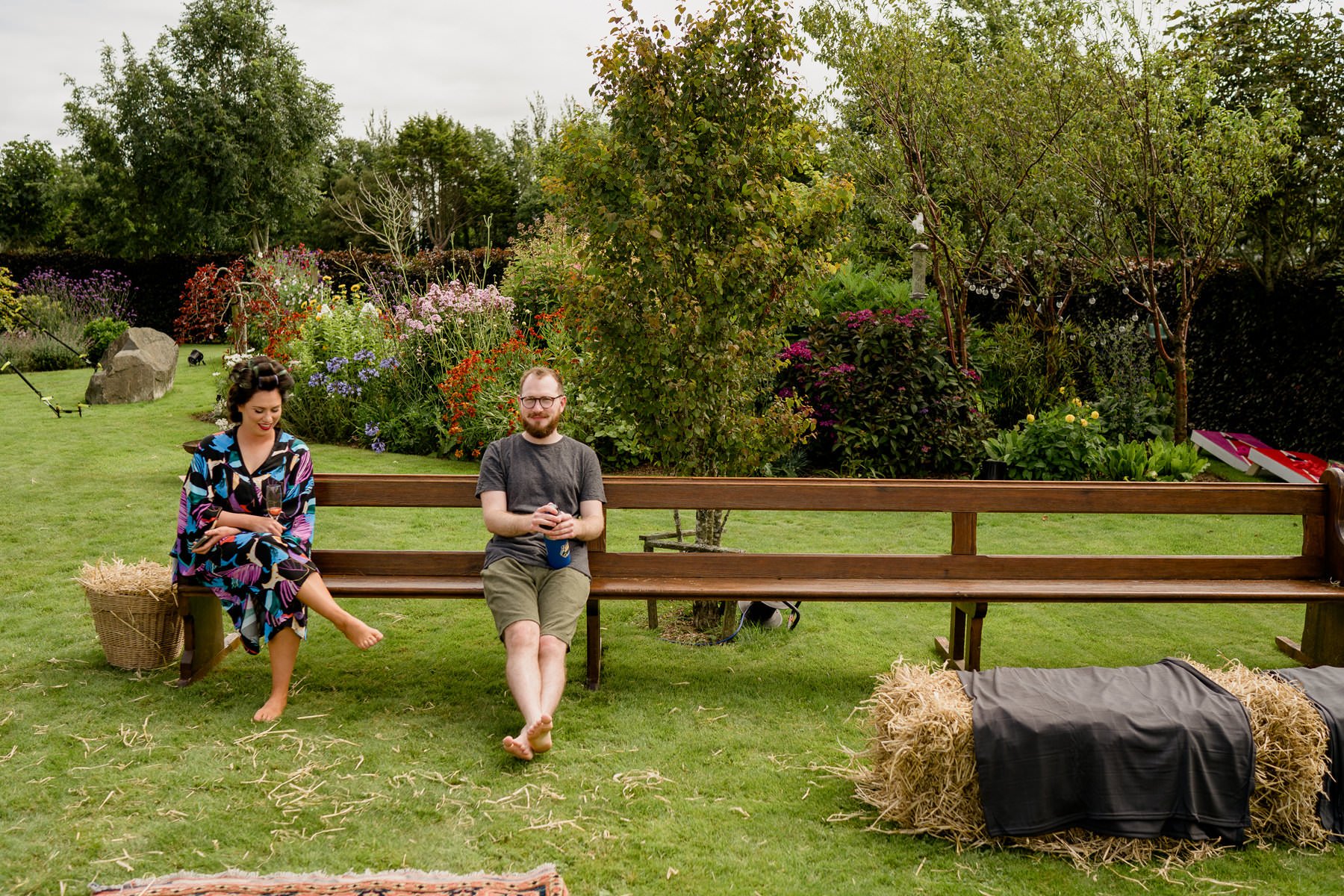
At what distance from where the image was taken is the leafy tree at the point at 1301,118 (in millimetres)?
10406

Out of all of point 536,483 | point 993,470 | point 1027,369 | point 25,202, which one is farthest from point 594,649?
point 25,202

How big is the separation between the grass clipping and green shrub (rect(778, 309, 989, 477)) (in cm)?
579

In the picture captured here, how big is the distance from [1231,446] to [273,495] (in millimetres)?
9169

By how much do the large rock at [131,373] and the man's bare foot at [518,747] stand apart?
11.3 meters

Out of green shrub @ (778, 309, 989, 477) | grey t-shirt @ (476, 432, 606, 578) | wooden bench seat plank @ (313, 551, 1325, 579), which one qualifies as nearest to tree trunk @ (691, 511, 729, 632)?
wooden bench seat plank @ (313, 551, 1325, 579)

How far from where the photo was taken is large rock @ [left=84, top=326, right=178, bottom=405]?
1286 centimetres

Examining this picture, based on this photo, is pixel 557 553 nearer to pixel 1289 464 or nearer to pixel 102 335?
pixel 1289 464

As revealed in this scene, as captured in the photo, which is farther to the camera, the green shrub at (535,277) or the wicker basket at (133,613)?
the green shrub at (535,277)

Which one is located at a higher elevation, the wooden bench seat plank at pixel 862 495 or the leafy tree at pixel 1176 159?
the leafy tree at pixel 1176 159

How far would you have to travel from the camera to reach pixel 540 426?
448cm

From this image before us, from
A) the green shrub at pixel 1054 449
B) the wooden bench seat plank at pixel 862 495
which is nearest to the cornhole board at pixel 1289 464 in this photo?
the green shrub at pixel 1054 449

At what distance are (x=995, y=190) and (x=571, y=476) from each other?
717 cm

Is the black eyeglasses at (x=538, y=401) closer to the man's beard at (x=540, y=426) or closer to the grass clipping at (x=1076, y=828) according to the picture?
the man's beard at (x=540, y=426)

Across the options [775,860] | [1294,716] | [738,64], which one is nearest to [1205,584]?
[1294,716]
